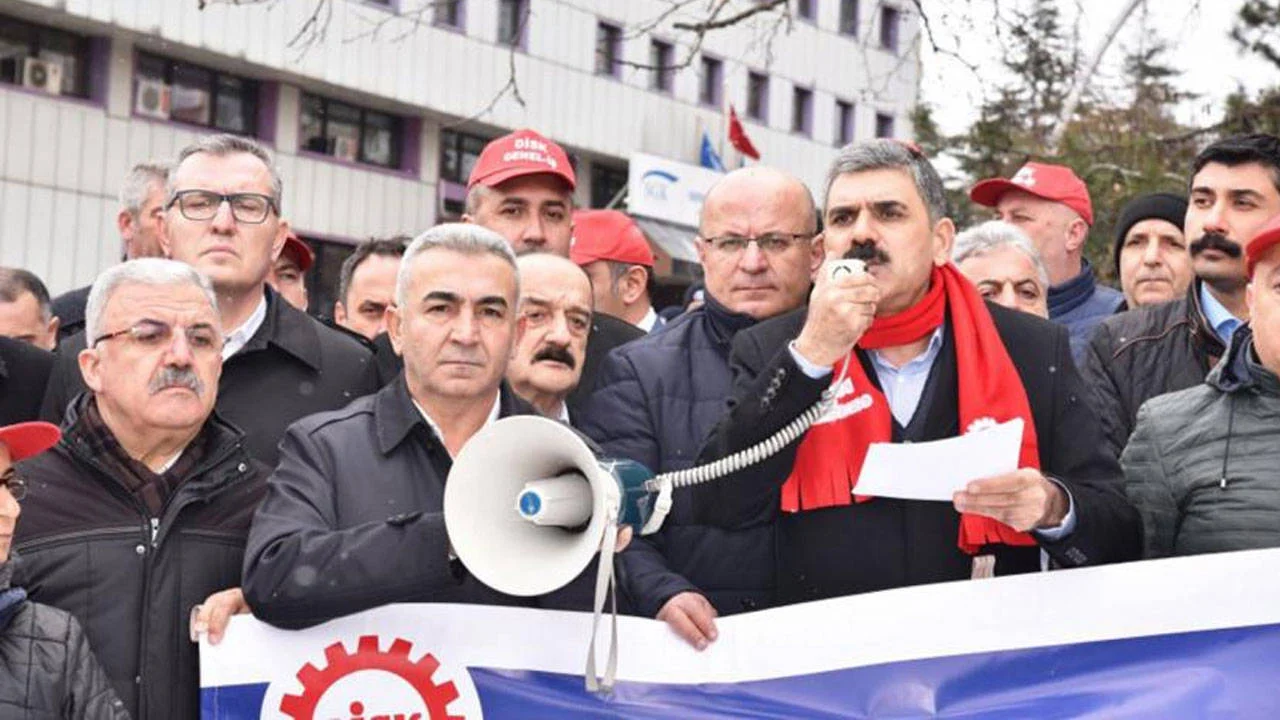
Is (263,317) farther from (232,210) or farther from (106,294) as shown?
(106,294)

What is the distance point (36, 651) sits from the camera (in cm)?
389

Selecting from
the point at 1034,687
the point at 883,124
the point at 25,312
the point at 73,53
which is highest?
the point at 883,124

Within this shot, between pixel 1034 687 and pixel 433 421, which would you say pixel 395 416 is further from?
pixel 1034 687

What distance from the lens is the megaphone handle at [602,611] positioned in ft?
12.1

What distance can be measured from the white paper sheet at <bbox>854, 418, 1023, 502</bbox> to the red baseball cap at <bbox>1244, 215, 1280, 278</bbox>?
24.2 inches

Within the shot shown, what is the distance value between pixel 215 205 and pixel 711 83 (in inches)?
1299

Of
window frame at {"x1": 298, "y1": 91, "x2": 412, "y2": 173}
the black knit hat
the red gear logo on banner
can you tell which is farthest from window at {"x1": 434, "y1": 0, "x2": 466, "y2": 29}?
the red gear logo on banner

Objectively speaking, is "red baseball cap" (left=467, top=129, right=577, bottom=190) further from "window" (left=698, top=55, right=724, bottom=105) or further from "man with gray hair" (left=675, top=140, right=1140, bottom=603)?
"window" (left=698, top=55, right=724, bottom=105)

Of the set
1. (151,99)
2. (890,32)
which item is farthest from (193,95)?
(890,32)

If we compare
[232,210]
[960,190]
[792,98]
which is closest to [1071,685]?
[232,210]

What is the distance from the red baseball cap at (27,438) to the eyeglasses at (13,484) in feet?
0.13

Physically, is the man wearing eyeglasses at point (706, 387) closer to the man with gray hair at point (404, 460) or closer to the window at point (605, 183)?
the man with gray hair at point (404, 460)

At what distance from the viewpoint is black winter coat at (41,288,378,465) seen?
507 cm

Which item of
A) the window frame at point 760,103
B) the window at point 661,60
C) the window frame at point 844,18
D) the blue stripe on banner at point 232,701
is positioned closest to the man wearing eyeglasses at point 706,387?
the blue stripe on banner at point 232,701
